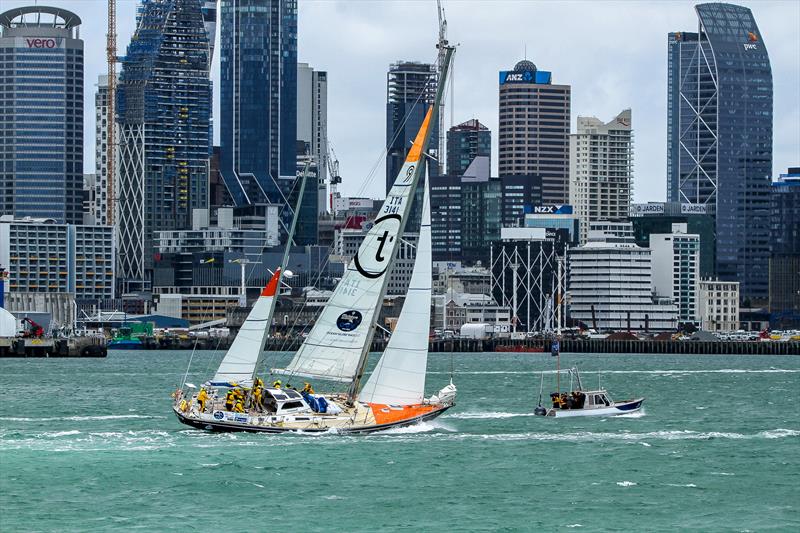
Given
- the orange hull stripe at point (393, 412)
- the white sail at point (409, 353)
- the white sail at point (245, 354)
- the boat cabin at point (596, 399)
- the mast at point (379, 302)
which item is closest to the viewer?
the mast at point (379, 302)

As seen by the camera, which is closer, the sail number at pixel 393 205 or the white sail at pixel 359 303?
the white sail at pixel 359 303

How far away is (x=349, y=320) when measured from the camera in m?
72.5

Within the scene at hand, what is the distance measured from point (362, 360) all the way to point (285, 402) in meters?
3.63

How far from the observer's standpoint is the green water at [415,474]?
54.7m

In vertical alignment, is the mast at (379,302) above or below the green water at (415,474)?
above

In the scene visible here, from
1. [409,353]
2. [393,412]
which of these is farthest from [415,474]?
[409,353]

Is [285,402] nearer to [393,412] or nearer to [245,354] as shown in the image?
[393,412]

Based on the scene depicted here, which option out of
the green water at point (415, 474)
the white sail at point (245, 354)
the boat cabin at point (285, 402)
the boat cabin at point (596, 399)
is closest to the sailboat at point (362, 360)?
the boat cabin at point (285, 402)

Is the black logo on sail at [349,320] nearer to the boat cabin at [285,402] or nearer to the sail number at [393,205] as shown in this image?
the boat cabin at [285,402]

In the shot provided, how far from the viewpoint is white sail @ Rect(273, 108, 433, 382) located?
72.0 metres

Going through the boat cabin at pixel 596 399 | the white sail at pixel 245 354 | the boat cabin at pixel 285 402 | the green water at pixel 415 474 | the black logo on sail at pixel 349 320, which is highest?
the black logo on sail at pixel 349 320

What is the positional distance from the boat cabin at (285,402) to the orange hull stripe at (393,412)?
284 cm

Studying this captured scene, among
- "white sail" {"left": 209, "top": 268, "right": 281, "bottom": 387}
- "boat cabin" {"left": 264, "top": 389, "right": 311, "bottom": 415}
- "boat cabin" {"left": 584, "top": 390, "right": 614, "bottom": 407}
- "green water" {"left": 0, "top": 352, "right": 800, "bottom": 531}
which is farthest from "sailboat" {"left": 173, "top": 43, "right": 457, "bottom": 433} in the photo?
"boat cabin" {"left": 584, "top": 390, "right": 614, "bottom": 407}

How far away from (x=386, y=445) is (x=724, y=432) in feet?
66.6
